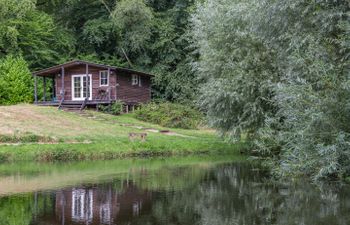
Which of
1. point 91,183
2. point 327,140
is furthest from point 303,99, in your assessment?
point 91,183

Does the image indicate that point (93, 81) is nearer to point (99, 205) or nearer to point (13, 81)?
point (13, 81)

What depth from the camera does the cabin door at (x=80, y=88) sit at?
1501 inches

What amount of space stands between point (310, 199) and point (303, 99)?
3.47 meters

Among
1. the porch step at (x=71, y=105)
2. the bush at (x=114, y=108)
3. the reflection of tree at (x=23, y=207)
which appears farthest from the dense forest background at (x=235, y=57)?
the reflection of tree at (x=23, y=207)

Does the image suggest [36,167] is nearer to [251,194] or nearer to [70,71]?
[251,194]

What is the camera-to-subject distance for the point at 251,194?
14883 mm

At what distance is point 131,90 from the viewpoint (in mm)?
39406

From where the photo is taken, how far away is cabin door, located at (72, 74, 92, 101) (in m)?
38.1

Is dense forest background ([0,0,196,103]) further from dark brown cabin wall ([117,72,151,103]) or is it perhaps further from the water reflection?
the water reflection

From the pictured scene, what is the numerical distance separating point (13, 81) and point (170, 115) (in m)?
11.6

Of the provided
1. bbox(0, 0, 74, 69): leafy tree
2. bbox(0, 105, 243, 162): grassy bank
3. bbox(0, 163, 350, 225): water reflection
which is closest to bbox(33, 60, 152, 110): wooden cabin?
bbox(0, 0, 74, 69): leafy tree

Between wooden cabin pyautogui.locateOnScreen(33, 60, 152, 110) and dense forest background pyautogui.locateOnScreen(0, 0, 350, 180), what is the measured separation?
2.09 meters

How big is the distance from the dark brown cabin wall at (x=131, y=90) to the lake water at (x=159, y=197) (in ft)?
56.3

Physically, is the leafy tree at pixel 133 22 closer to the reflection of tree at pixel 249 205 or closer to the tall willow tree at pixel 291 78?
the tall willow tree at pixel 291 78
